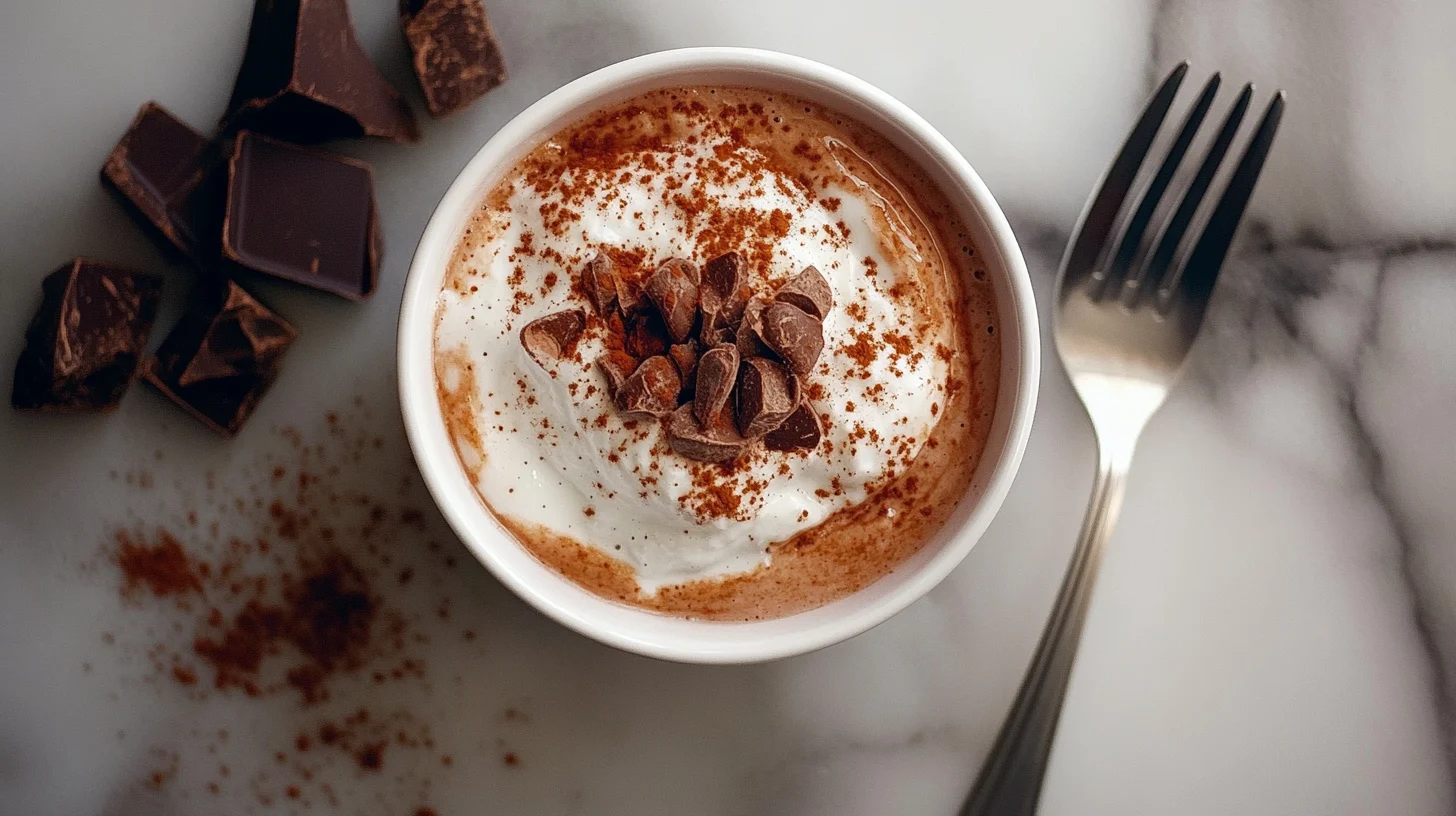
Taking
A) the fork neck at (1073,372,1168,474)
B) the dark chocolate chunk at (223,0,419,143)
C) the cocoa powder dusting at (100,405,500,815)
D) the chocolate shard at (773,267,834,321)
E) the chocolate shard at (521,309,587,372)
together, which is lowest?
the cocoa powder dusting at (100,405,500,815)

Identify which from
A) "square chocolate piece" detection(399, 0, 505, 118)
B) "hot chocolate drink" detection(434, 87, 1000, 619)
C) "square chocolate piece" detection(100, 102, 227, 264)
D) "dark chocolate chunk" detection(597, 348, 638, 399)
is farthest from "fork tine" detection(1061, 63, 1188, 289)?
"square chocolate piece" detection(100, 102, 227, 264)

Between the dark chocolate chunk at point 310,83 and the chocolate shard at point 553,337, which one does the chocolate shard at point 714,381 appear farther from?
the dark chocolate chunk at point 310,83

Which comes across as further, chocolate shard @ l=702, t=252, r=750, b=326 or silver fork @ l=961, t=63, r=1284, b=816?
silver fork @ l=961, t=63, r=1284, b=816

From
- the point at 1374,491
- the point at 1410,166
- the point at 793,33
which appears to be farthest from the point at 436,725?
the point at 1410,166

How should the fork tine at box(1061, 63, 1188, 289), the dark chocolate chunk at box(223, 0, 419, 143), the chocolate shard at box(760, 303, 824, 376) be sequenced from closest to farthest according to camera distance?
the chocolate shard at box(760, 303, 824, 376) → the dark chocolate chunk at box(223, 0, 419, 143) → the fork tine at box(1061, 63, 1188, 289)

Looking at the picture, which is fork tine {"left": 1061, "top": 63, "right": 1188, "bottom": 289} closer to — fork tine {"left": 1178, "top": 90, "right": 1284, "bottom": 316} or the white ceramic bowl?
fork tine {"left": 1178, "top": 90, "right": 1284, "bottom": 316}

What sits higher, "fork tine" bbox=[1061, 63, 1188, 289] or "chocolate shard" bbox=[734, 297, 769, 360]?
"fork tine" bbox=[1061, 63, 1188, 289]
